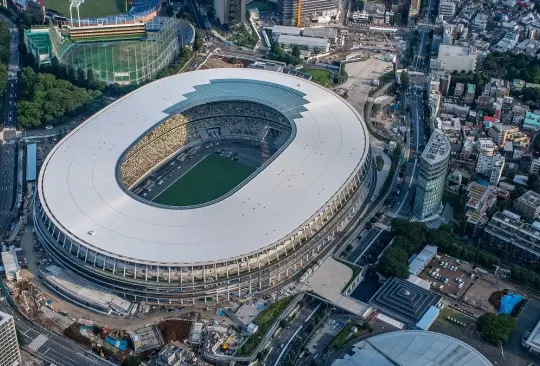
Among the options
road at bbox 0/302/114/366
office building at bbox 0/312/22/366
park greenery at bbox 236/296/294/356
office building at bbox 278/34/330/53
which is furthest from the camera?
office building at bbox 278/34/330/53

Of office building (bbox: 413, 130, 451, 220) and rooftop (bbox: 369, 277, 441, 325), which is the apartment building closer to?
office building (bbox: 413, 130, 451, 220)

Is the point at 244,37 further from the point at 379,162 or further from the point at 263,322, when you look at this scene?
the point at 263,322

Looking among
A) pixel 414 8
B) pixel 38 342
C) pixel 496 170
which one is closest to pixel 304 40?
pixel 414 8

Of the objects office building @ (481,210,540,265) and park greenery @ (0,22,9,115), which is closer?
office building @ (481,210,540,265)

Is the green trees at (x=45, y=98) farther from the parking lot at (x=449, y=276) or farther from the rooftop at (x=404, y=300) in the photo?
the parking lot at (x=449, y=276)

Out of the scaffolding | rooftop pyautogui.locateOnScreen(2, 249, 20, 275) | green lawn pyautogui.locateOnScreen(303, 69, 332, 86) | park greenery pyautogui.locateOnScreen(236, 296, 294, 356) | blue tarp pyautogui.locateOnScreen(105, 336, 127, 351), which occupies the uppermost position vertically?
the scaffolding

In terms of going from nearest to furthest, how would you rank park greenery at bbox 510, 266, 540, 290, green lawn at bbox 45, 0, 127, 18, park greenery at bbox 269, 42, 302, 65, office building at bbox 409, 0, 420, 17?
park greenery at bbox 510, 266, 540, 290 < park greenery at bbox 269, 42, 302, 65 < office building at bbox 409, 0, 420, 17 < green lawn at bbox 45, 0, 127, 18

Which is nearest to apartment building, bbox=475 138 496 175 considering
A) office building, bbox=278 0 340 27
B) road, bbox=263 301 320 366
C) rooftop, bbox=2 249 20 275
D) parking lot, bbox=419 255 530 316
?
parking lot, bbox=419 255 530 316

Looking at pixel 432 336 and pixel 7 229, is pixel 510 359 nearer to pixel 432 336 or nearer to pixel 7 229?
pixel 432 336
